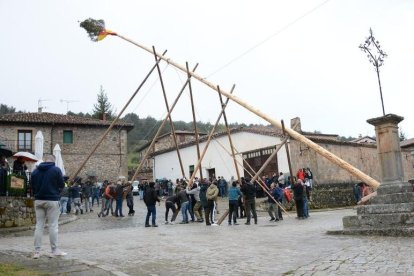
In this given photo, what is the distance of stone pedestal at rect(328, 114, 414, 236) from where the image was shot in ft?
30.5

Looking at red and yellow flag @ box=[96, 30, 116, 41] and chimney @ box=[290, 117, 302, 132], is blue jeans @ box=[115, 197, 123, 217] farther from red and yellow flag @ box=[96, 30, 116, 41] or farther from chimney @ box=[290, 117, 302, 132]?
chimney @ box=[290, 117, 302, 132]

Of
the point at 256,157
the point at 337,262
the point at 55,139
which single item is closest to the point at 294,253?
the point at 337,262

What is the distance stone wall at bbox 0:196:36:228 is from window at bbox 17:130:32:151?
2115 centimetres

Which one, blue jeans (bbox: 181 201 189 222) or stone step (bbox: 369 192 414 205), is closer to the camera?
stone step (bbox: 369 192 414 205)

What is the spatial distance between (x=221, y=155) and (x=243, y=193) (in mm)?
18878

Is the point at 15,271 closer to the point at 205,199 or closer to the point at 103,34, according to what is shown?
the point at 205,199

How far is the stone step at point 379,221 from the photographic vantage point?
916 cm

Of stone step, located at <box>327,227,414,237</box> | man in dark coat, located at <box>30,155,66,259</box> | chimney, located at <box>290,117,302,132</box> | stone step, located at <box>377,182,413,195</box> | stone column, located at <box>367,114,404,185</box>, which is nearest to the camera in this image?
man in dark coat, located at <box>30,155,66,259</box>

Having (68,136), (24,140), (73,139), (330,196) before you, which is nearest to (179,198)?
(330,196)

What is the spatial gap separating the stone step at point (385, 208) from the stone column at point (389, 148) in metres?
0.67

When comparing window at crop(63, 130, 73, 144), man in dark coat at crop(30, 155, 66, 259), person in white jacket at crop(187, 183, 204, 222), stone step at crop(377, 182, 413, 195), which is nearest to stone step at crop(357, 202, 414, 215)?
stone step at crop(377, 182, 413, 195)

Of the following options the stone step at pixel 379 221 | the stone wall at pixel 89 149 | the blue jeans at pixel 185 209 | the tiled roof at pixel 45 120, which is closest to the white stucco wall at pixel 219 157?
the stone wall at pixel 89 149

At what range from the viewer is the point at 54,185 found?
24.2ft

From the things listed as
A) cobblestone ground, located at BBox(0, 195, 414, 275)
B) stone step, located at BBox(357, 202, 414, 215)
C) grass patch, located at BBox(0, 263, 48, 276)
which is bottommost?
cobblestone ground, located at BBox(0, 195, 414, 275)
